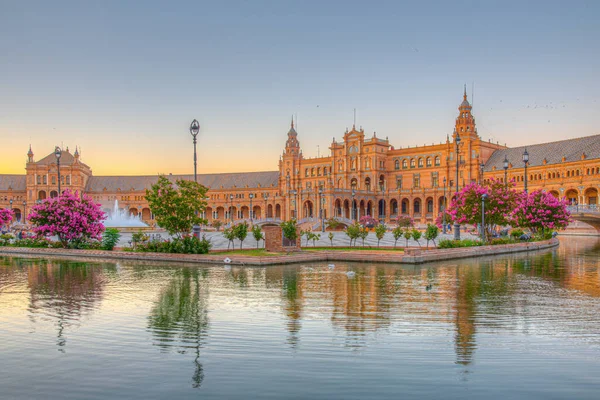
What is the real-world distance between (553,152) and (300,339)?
81300mm

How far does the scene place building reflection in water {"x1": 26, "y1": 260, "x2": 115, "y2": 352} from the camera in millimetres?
11734

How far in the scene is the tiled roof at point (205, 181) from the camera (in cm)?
11671

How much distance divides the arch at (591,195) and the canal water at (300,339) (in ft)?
191

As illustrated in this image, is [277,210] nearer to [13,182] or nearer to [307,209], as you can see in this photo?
[307,209]

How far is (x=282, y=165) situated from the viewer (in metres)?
111

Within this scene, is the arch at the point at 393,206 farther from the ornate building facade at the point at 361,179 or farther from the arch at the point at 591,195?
the arch at the point at 591,195

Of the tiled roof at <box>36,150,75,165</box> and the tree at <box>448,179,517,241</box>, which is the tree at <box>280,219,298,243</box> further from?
the tiled roof at <box>36,150,75,165</box>

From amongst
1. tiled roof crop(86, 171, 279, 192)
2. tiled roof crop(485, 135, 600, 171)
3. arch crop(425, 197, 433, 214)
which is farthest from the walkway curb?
tiled roof crop(86, 171, 279, 192)

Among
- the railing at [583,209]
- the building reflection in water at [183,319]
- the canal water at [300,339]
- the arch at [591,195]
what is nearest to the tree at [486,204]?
the canal water at [300,339]

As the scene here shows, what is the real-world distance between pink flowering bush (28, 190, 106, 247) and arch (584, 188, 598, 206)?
61089 millimetres

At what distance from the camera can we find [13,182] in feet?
394

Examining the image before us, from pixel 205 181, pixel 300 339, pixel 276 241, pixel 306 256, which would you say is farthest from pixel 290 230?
pixel 205 181

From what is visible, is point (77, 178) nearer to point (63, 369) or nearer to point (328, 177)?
point (328, 177)

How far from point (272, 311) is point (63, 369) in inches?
203
